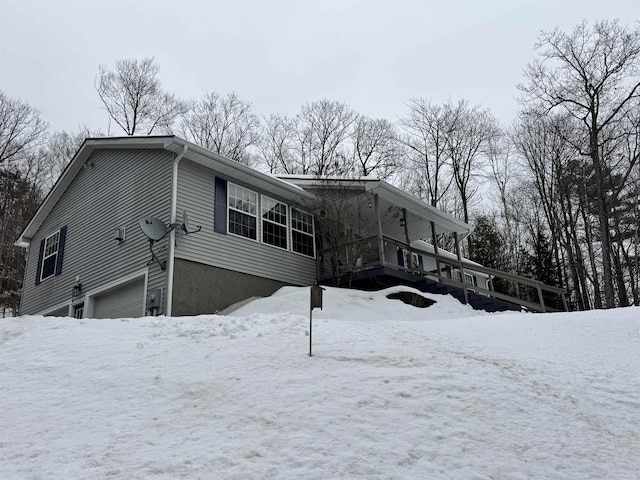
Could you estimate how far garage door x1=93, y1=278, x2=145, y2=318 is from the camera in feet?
38.8

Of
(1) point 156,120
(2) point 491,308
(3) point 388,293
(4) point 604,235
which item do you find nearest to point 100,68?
(1) point 156,120

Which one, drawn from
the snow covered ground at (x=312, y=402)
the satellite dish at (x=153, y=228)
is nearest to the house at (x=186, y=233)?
the satellite dish at (x=153, y=228)

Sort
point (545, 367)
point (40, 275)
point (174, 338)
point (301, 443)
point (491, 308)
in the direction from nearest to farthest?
1. point (301, 443)
2. point (545, 367)
3. point (174, 338)
4. point (491, 308)
5. point (40, 275)

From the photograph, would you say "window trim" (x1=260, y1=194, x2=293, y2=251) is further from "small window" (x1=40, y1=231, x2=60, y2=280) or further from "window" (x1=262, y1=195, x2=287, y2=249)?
"small window" (x1=40, y1=231, x2=60, y2=280)

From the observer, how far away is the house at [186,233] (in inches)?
448

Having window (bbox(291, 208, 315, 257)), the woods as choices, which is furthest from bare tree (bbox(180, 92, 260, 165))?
window (bbox(291, 208, 315, 257))

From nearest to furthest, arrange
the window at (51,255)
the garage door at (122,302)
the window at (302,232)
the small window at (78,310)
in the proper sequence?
the garage door at (122,302)
the small window at (78,310)
the window at (302,232)
the window at (51,255)

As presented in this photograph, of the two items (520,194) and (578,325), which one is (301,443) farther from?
(520,194)

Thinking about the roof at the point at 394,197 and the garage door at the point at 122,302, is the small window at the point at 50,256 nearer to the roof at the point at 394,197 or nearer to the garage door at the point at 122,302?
the garage door at the point at 122,302

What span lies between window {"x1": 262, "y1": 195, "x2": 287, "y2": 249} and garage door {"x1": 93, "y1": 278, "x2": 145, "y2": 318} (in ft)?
11.2

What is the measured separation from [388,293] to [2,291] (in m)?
19.4

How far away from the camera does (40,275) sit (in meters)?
15.3

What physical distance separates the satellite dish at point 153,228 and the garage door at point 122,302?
1435 mm

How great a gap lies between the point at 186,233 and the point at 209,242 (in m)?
0.73
